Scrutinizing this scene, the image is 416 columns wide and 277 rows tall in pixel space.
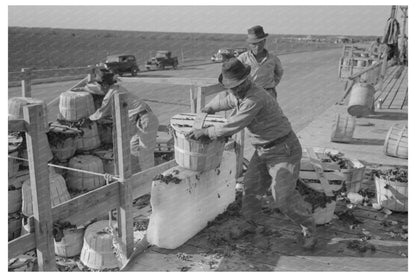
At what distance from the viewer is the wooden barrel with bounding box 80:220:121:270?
5.33 meters

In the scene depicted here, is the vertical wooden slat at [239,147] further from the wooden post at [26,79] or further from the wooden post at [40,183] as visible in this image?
the wooden post at [26,79]

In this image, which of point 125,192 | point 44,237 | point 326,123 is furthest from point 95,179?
point 326,123

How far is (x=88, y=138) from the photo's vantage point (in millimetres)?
7367

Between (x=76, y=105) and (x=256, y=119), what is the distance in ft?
13.2

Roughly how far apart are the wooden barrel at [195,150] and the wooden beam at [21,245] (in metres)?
1.66

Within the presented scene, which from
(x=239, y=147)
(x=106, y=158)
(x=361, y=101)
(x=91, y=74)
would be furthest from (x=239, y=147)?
(x=361, y=101)

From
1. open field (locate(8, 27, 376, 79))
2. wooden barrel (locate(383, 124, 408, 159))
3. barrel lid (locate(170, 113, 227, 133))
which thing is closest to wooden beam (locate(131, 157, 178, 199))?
barrel lid (locate(170, 113, 227, 133))

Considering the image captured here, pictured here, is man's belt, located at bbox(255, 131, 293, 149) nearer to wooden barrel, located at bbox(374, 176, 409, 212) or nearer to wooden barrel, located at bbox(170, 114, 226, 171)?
wooden barrel, located at bbox(170, 114, 226, 171)

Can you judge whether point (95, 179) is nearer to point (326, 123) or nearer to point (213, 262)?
point (213, 262)

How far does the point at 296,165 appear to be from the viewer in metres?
4.39

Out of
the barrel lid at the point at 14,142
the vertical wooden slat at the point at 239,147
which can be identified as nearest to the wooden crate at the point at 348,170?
the vertical wooden slat at the point at 239,147

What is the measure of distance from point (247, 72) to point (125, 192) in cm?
172

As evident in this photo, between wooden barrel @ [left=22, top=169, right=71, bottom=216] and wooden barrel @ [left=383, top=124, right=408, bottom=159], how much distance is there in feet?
18.0

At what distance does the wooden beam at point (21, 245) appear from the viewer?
3.58m
